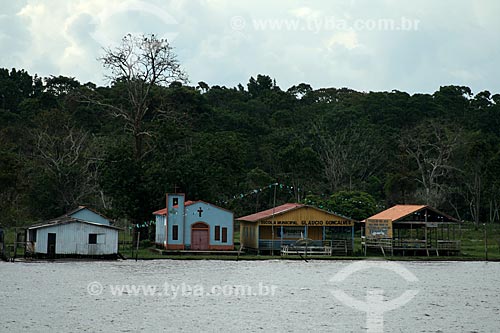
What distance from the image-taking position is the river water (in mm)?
33156

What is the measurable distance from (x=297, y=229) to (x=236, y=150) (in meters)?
17.8

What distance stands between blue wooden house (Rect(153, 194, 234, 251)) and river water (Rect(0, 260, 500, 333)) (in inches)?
203

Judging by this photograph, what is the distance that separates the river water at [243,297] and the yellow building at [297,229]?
18.2ft

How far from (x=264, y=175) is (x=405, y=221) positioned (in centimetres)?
2774

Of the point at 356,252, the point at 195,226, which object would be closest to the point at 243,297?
the point at 195,226

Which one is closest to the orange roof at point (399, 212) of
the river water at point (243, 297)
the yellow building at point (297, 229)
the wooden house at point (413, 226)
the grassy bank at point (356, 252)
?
the wooden house at point (413, 226)

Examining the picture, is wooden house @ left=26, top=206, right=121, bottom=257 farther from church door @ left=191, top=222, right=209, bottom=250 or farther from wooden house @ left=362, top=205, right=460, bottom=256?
wooden house @ left=362, top=205, right=460, bottom=256

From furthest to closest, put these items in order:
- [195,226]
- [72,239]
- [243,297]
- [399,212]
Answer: [399,212] → [195,226] → [72,239] → [243,297]

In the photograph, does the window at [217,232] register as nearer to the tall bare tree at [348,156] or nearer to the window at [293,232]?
the window at [293,232]

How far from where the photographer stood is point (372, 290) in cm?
4584

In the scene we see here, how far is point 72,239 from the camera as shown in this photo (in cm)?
5781

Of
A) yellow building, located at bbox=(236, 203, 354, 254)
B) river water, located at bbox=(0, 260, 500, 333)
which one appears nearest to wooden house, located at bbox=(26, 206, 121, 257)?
river water, located at bbox=(0, 260, 500, 333)

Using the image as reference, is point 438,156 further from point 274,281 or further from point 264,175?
point 274,281

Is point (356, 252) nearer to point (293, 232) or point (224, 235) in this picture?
point (293, 232)
